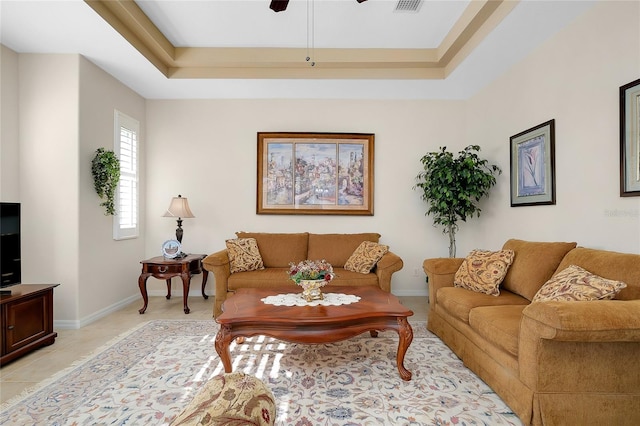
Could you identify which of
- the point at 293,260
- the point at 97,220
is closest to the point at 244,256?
the point at 293,260

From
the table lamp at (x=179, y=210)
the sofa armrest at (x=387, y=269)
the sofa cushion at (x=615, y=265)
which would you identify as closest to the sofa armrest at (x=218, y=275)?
the table lamp at (x=179, y=210)

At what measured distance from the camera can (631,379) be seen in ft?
5.99

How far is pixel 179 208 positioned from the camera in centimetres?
456

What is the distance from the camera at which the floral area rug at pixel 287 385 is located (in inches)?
79.9

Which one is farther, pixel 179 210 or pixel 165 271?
pixel 179 210

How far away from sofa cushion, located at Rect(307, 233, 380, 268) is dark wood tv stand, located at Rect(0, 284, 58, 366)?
2.80m

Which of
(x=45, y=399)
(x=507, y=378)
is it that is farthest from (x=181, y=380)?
(x=507, y=378)

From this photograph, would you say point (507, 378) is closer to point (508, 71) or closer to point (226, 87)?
point (508, 71)

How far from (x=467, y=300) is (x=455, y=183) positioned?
1.99 metres

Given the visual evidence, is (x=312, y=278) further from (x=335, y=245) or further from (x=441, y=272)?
(x=335, y=245)

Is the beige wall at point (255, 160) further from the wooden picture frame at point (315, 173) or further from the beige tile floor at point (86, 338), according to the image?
the beige tile floor at point (86, 338)

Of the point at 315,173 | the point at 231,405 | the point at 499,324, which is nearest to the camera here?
the point at 231,405

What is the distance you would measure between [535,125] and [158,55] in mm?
4327

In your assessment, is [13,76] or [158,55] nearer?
[13,76]
